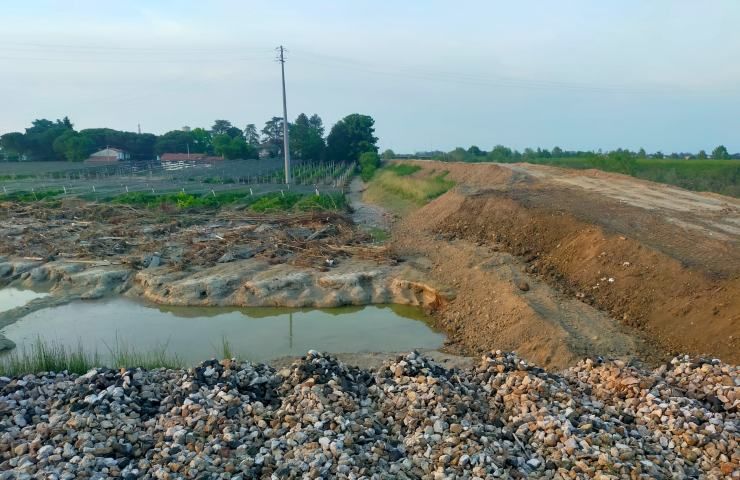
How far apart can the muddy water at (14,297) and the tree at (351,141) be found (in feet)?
149

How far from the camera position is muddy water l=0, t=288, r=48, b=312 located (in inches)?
522

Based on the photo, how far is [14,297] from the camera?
1394cm

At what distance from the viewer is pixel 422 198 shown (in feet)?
84.5

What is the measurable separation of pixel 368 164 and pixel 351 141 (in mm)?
8309

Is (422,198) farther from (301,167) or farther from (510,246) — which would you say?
(301,167)

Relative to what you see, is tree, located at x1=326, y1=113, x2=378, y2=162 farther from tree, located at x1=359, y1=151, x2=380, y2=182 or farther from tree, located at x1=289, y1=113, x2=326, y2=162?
tree, located at x1=359, y1=151, x2=380, y2=182

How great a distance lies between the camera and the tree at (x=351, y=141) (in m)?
58.7

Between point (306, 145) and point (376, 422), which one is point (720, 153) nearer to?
point (306, 145)

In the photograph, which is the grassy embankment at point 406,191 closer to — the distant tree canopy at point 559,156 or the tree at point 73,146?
the distant tree canopy at point 559,156

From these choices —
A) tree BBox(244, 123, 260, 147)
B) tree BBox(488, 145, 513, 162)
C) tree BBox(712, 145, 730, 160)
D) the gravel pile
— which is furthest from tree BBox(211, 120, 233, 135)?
the gravel pile

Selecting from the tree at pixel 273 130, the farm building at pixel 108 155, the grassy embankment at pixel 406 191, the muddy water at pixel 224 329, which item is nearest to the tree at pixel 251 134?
the tree at pixel 273 130

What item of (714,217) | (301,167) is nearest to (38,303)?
(714,217)

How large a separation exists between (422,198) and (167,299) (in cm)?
1494

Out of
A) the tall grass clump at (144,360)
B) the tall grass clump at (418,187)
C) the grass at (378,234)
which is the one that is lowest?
the tall grass clump at (144,360)
